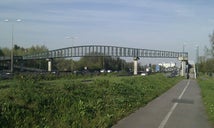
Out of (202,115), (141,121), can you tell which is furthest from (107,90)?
(141,121)

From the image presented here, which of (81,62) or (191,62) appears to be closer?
(191,62)

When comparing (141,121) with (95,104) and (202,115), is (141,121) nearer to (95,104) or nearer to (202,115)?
(95,104)

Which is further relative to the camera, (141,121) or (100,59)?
(100,59)

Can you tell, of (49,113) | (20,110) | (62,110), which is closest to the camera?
(20,110)

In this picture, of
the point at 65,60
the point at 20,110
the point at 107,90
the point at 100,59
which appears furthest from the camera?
the point at 65,60

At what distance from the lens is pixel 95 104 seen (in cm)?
1856

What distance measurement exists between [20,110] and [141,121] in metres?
5.15

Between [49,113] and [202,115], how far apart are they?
336 inches

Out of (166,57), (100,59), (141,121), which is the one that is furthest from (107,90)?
(166,57)

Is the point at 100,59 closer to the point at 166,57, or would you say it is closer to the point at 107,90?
the point at 166,57

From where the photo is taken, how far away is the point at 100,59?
500 ft

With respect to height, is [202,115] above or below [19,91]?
below

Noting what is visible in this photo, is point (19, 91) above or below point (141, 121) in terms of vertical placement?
above

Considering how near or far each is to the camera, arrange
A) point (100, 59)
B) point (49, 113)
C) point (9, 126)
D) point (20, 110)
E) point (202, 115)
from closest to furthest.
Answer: point (9, 126) → point (20, 110) → point (49, 113) → point (202, 115) → point (100, 59)
